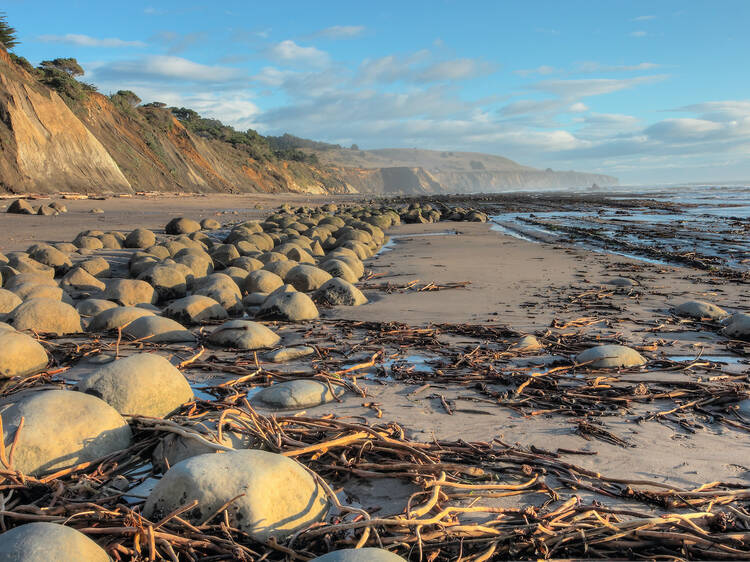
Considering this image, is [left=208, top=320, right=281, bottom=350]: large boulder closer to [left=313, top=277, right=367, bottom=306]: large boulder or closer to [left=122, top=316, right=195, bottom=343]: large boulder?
[left=122, top=316, right=195, bottom=343]: large boulder

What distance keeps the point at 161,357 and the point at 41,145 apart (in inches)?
988

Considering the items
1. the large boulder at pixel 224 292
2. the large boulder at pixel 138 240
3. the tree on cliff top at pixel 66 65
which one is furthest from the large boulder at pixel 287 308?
the tree on cliff top at pixel 66 65

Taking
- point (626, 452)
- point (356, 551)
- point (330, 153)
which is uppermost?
point (330, 153)

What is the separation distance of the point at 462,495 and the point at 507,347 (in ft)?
8.65

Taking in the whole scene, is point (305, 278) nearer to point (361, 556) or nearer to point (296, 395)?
point (296, 395)

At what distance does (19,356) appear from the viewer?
12.6 feet

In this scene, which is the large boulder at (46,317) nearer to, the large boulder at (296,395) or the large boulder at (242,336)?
the large boulder at (242,336)

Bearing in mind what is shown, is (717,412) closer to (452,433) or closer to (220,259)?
(452,433)

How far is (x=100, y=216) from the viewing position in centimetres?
1817

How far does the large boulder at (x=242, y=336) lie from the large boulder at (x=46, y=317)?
135 centimetres

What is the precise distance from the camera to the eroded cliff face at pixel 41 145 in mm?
21938

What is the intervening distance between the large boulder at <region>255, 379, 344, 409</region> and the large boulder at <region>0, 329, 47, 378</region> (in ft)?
5.59

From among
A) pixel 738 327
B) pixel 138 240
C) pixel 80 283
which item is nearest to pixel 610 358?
pixel 738 327

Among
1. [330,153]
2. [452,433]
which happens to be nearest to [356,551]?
[452,433]
